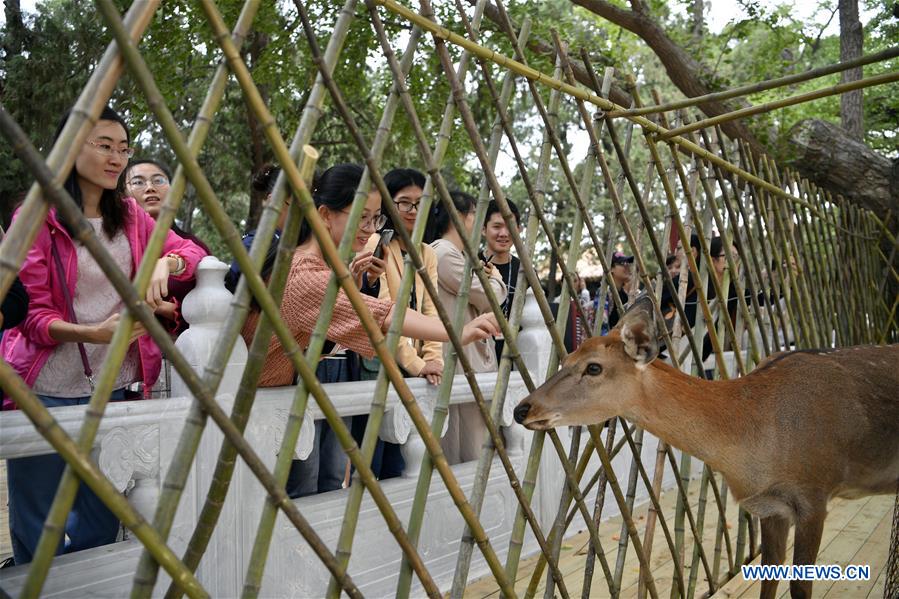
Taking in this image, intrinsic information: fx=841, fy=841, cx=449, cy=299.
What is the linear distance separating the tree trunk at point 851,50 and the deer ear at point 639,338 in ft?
21.8

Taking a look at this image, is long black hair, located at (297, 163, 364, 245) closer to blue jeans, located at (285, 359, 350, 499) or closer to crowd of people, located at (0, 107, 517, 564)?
crowd of people, located at (0, 107, 517, 564)

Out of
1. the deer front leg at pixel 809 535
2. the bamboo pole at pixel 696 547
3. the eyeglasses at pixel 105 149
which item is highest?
the eyeglasses at pixel 105 149

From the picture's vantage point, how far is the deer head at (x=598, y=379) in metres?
2.81

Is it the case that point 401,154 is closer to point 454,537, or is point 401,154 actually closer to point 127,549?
point 454,537

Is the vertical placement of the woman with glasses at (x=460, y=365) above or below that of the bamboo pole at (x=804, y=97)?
below

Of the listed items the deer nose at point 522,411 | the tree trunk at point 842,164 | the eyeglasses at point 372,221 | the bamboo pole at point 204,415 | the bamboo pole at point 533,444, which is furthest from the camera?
the tree trunk at point 842,164

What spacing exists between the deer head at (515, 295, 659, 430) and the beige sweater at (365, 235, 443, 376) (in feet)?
3.01

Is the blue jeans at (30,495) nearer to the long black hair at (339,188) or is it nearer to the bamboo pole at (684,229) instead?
the long black hair at (339,188)

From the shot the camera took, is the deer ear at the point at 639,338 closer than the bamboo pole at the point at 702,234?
Yes

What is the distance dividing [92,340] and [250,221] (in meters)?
7.44

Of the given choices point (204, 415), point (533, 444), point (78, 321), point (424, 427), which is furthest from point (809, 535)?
point (78, 321)

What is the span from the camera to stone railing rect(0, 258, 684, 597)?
2.52 meters

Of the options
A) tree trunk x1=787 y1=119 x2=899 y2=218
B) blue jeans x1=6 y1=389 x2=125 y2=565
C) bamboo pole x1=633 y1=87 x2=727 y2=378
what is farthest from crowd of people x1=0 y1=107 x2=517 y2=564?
tree trunk x1=787 y1=119 x2=899 y2=218

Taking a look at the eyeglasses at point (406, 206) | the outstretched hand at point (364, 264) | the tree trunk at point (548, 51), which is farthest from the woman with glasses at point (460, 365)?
the tree trunk at point (548, 51)
